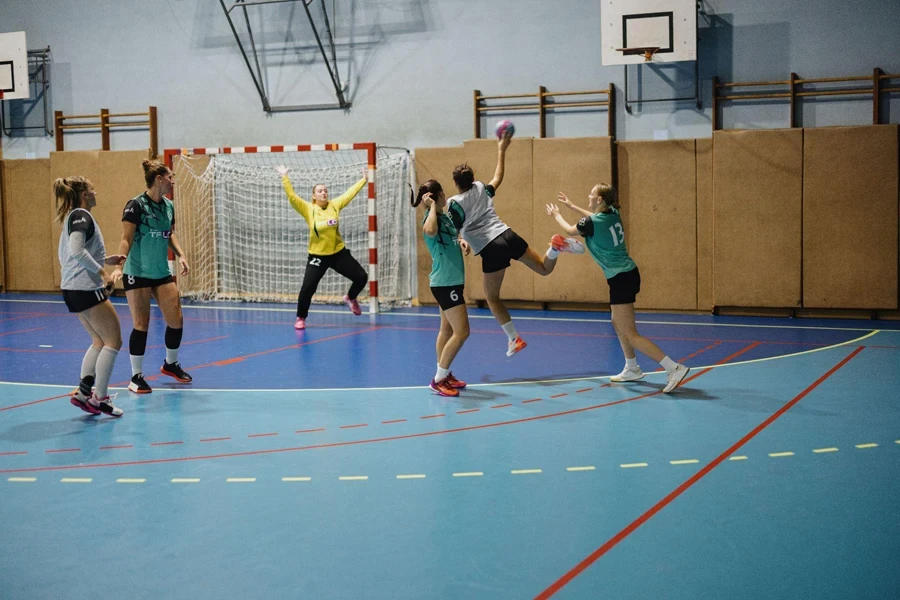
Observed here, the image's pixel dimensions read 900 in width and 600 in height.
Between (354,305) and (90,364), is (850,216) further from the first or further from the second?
(90,364)

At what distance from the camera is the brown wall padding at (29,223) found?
1808 cm

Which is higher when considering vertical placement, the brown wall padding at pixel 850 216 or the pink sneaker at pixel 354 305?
the brown wall padding at pixel 850 216

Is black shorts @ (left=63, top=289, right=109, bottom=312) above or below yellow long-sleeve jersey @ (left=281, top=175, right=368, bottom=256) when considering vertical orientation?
below

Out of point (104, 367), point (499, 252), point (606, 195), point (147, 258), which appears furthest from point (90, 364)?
point (606, 195)

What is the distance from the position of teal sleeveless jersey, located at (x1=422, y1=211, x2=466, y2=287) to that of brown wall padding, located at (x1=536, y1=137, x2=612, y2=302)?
673cm

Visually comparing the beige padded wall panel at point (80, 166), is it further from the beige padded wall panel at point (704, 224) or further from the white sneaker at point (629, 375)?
the white sneaker at point (629, 375)

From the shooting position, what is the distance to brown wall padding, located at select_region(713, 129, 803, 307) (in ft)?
44.4

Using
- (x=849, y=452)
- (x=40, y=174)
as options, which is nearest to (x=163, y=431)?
(x=849, y=452)

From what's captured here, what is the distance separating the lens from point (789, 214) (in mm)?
13578

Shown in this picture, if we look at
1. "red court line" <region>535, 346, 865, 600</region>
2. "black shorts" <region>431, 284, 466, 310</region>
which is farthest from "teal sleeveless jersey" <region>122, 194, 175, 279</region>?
"red court line" <region>535, 346, 865, 600</region>

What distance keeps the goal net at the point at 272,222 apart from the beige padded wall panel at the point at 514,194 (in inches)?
54.3

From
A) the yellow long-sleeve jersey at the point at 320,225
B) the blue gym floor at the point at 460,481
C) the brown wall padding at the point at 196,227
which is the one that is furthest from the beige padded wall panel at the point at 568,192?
the brown wall padding at the point at 196,227

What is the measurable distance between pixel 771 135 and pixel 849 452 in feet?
28.0

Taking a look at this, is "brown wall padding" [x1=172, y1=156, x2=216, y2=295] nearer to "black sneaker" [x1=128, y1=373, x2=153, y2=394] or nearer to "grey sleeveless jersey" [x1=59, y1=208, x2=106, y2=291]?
"black sneaker" [x1=128, y1=373, x2=153, y2=394]
